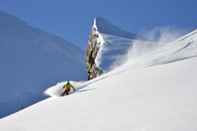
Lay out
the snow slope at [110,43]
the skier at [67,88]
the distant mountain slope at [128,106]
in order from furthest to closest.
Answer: the snow slope at [110,43] < the skier at [67,88] < the distant mountain slope at [128,106]

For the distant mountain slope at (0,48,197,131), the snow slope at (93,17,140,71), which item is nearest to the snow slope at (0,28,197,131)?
the distant mountain slope at (0,48,197,131)

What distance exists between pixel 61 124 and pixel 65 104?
1.02m

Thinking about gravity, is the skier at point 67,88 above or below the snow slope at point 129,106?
above

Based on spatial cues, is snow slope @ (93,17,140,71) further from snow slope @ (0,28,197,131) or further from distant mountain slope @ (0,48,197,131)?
distant mountain slope @ (0,48,197,131)

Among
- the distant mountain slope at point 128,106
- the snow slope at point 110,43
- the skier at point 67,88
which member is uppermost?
the snow slope at point 110,43

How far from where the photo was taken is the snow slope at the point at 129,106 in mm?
5566

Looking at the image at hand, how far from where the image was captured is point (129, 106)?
6281mm

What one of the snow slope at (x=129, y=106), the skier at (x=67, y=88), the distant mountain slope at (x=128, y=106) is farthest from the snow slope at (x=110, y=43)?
the distant mountain slope at (x=128, y=106)

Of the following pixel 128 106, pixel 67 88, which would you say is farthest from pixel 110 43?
pixel 128 106

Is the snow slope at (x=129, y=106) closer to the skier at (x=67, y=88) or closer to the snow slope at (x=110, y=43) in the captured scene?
the skier at (x=67, y=88)

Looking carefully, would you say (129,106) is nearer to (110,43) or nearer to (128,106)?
(128,106)

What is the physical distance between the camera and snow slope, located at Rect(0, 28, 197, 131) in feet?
18.3

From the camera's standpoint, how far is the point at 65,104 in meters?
7.22

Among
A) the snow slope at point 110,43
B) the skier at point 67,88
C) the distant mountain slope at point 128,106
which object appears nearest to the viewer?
the distant mountain slope at point 128,106
